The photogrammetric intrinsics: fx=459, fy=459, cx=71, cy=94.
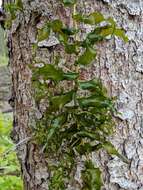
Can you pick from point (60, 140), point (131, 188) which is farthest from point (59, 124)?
point (131, 188)

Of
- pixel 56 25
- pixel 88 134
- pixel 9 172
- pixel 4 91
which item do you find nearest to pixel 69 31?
pixel 56 25

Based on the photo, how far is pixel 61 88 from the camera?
4.34 ft

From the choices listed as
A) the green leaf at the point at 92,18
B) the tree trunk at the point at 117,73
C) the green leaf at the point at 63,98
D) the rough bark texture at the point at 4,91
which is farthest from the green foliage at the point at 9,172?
the rough bark texture at the point at 4,91

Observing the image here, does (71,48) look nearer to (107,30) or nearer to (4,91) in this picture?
(107,30)

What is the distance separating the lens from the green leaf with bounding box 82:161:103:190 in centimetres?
129

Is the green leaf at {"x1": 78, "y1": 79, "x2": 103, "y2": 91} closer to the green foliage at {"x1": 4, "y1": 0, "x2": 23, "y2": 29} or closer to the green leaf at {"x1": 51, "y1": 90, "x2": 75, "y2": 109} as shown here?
the green leaf at {"x1": 51, "y1": 90, "x2": 75, "y2": 109}

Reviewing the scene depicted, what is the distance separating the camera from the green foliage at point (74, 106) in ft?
4.02

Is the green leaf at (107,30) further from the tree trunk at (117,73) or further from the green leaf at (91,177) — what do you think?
the green leaf at (91,177)

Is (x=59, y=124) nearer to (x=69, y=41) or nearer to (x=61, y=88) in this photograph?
(x=61, y=88)

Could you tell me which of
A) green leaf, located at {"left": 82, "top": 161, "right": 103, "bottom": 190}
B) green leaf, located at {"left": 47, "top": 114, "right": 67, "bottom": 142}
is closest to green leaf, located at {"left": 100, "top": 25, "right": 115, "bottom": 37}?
green leaf, located at {"left": 47, "top": 114, "right": 67, "bottom": 142}

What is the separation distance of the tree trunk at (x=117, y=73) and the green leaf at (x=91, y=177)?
0.05 m

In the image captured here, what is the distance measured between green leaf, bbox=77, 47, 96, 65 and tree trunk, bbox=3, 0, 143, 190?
0.11m

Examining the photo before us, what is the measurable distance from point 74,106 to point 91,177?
0.21m

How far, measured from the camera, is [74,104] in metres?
1.24
